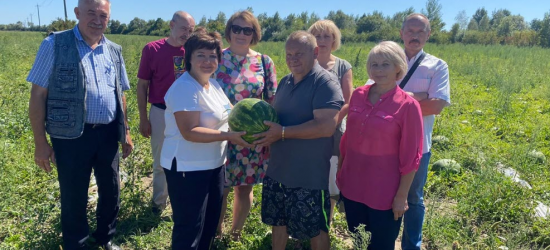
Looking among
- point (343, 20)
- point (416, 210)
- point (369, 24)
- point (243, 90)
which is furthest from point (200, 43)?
point (343, 20)

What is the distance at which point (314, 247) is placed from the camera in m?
3.03

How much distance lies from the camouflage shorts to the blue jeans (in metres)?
0.77

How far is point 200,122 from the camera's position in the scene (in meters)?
2.66

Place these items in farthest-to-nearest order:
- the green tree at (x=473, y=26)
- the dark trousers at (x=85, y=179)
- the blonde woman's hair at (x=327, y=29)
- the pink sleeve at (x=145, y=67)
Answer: the green tree at (x=473, y=26) < the pink sleeve at (x=145, y=67) < the blonde woman's hair at (x=327, y=29) < the dark trousers at (x=85, y=179)

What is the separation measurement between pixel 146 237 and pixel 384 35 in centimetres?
4100

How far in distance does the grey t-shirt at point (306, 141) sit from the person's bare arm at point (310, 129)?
0.20 feet

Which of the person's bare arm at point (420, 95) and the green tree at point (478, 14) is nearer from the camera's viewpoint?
the person's bare arm at point (420, 95)

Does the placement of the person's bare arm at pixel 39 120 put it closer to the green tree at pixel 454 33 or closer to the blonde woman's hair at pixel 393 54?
the blonde woman's hair at pixel 393 54

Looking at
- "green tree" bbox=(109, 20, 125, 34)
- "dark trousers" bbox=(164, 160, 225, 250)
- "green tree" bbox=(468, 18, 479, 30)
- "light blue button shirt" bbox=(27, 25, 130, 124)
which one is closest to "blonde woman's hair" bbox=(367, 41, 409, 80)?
"dark trousers" bbox=(164, 160, 225, 250)

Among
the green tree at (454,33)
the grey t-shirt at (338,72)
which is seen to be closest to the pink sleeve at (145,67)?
the grey t-shirt at (338,72)

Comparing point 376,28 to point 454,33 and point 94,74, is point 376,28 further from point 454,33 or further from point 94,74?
point 94,74

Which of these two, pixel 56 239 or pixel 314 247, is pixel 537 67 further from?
pixel 56 239

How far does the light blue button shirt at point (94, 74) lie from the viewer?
2.70 metres

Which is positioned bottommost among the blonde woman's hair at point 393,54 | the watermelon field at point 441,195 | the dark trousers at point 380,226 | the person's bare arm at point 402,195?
the watermelon field at point 441,195
